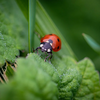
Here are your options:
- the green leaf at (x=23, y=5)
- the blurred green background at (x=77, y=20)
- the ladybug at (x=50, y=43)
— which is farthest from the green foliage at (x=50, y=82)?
the blurred green background at (x=77, y=20)

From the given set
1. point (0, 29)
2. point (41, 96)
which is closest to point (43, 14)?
point (0, 29)

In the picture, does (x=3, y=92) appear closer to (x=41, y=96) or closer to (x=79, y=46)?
(x=41, y=96)

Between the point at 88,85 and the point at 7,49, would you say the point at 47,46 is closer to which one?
the point at 7,49

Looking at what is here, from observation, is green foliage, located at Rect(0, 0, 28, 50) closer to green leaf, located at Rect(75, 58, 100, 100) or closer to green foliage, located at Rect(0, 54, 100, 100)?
green foliage, located at Rect(0, 54, 100, 100)

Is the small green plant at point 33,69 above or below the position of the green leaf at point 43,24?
below

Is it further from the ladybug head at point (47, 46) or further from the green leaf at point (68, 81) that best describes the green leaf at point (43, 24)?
the green leaf at point (68, 81)

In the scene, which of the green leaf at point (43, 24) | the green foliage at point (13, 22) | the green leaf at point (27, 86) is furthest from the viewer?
the green leaf at point (43, 24)

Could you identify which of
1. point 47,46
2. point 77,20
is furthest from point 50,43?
point 77,20
